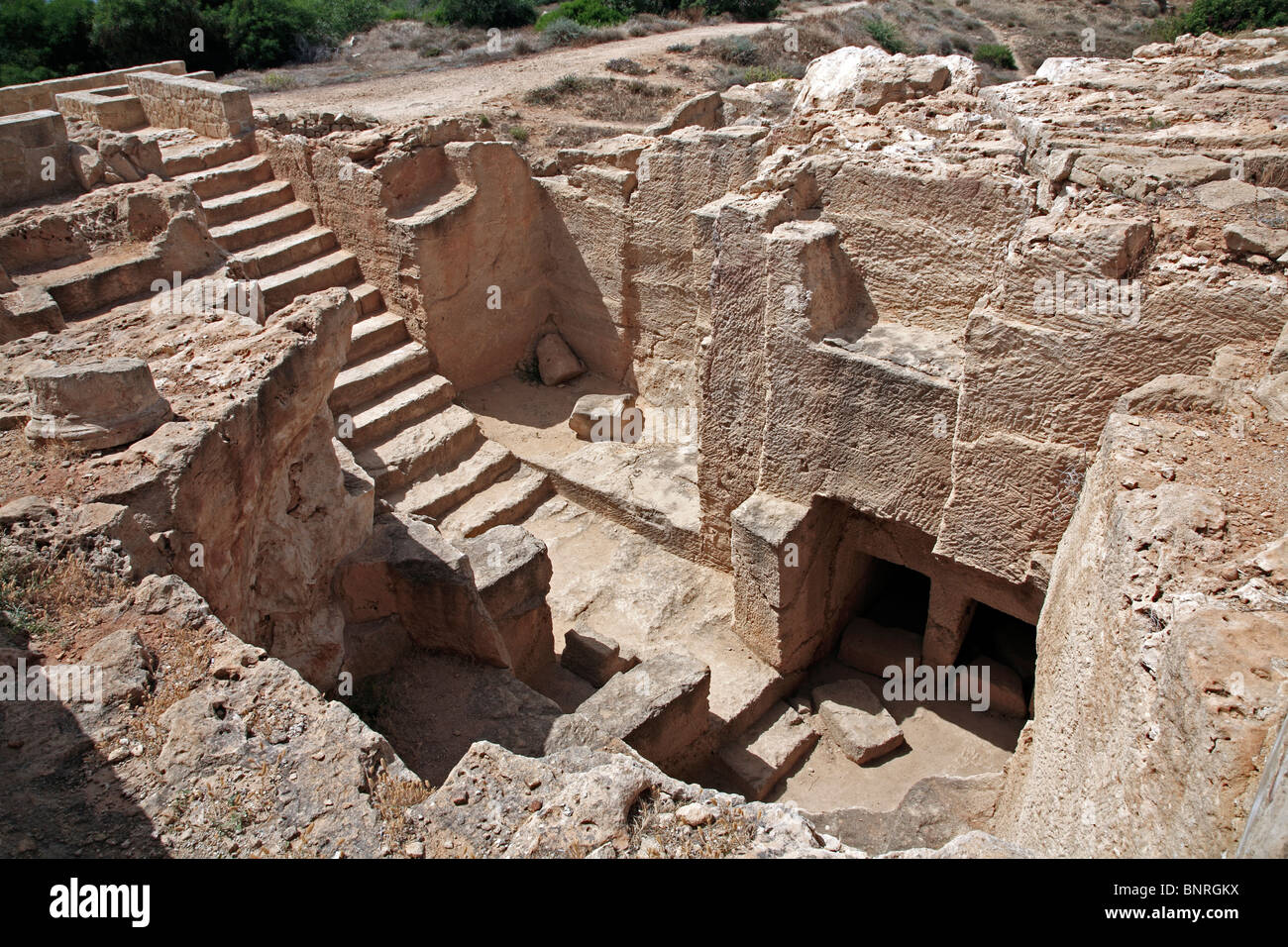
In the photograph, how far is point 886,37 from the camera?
20328 mm

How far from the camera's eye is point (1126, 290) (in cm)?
438

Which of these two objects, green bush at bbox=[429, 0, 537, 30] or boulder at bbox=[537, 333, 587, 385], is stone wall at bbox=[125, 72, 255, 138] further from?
green bush at bbox=[429, 0, 537, 30]

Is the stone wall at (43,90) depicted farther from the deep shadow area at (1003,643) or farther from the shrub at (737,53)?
the deep shadow area at (1003,643)

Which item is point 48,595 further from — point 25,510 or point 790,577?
point 790,577

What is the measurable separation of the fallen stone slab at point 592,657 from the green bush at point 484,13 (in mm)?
16773

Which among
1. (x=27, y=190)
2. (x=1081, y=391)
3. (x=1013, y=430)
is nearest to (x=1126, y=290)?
(x=1081, y=391)

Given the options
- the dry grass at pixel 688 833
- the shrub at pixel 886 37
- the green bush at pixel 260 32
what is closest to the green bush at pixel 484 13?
the green bush at pixel 260 32

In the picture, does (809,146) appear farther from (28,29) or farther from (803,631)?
(28,29)

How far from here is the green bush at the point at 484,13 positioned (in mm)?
19406

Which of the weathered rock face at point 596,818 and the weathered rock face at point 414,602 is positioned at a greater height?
the weathered rock face at point 596,818

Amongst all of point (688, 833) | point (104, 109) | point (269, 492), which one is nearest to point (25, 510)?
point (269, 492)

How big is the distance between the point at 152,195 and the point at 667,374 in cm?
492

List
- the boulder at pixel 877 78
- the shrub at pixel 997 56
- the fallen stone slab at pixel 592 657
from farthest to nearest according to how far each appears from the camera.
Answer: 1. the shrub at pixel 997 56
2. the boulder at pixel 877 78
3. the fallen stone slab at pixel 592 657

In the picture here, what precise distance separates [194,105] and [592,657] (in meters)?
7.84
